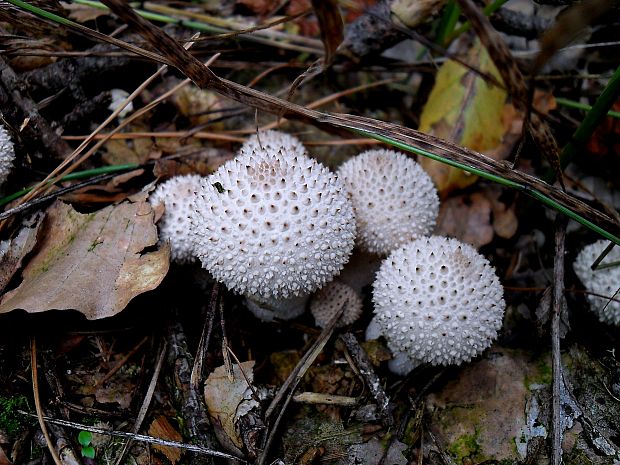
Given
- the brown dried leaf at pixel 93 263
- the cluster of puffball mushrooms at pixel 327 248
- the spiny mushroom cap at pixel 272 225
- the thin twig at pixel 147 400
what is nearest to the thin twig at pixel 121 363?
the thin twig at pixel 147 400

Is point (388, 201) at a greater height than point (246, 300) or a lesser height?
greater

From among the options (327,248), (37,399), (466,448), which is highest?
(327,248)

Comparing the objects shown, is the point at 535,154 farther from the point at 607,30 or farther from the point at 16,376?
the point at 16,376

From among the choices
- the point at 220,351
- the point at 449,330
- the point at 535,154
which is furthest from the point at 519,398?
the point at 535,154

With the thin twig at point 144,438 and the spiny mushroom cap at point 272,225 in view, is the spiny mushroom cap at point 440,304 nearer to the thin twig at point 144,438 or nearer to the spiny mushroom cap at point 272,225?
the spiny mushroom cap at point 272,225

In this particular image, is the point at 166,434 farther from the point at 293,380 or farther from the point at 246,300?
the point at 246,300

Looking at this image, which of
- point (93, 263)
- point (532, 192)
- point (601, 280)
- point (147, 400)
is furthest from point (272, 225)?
point (601, 280)
